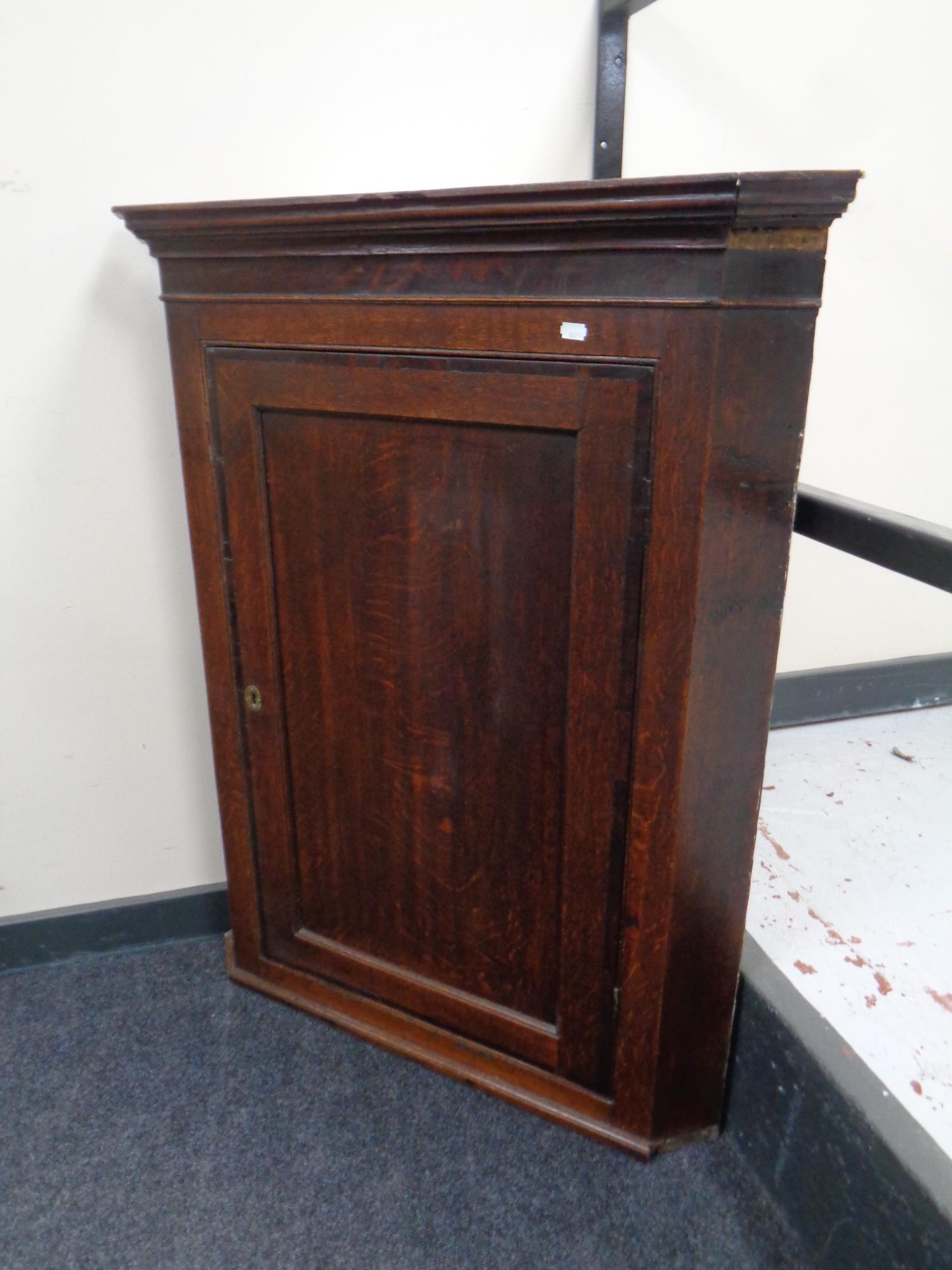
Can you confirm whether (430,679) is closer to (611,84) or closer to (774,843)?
(774,843)

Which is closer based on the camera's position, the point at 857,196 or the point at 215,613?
the point at 215,613

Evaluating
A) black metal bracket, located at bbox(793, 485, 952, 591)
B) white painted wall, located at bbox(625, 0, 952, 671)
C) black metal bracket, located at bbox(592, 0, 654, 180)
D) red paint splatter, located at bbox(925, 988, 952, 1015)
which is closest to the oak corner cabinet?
black metal bracket, located at bbox(793, 485, 952, 591)

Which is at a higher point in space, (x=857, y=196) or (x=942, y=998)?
(x=857, y=196)

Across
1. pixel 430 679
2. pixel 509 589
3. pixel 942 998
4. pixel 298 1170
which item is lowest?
pixel 298 1170

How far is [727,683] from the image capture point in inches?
38.2

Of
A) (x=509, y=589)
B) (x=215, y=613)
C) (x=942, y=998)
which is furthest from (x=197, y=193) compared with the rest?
(x=942, y=998)

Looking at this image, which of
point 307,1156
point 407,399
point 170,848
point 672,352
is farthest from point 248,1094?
point 672,352

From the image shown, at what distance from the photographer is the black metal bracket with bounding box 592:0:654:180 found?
1.22 metres

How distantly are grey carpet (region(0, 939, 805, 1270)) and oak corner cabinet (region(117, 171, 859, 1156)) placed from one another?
2.4 inches

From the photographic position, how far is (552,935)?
3.79 feet

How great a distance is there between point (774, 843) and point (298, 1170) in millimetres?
831

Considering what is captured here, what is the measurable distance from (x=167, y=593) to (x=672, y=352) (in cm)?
89

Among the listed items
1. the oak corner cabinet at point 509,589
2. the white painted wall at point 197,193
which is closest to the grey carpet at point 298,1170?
the oak corner cabinet at point 509,589

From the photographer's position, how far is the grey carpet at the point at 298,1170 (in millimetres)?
1086
